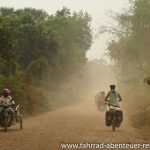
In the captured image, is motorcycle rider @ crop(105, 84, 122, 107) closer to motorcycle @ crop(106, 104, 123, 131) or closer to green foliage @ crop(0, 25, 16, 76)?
motorcycle @ crop(106, 104, 123, 131)

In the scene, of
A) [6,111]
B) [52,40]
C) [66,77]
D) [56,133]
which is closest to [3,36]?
[6,111]

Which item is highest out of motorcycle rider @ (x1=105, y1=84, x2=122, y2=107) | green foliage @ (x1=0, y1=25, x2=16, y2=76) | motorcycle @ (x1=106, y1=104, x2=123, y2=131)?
green foliage @ (x1=0, y1=25, x2=16, y2=76)

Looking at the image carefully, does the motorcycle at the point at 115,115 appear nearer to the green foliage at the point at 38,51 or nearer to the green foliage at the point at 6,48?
the green foliage at the point at 38,51

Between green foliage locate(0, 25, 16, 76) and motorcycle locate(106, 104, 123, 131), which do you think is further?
green foliage locate(0, 25, 16, 76)

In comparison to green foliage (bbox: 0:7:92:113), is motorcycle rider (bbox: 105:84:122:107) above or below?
below

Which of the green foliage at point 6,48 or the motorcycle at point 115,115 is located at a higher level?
the green foliage at point 6,48

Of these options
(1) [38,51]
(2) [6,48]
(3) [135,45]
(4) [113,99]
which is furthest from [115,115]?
(1) [38,51]

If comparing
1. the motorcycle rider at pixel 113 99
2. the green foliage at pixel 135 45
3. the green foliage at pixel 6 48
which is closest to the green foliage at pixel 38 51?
the green foliage at pixel 6 48

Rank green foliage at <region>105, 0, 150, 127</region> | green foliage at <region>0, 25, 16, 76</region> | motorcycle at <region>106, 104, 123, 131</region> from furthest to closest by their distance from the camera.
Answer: green foliage at <region>105, 0, 150, 127</region>, green foliage at <region>0, 25, 16, 76</region>, motorcycle at <region>106, 104, 123, 131</region>

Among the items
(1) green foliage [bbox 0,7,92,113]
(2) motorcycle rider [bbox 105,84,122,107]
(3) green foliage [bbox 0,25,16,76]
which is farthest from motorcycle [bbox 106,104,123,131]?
(3) green foliage [bbox 0,25,16,76]

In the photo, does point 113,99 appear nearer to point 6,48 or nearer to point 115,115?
point 115,115

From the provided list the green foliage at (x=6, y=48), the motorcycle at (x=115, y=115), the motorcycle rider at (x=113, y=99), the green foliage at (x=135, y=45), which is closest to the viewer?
the motorcycle at (x=115, y=115)

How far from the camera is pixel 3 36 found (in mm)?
37031

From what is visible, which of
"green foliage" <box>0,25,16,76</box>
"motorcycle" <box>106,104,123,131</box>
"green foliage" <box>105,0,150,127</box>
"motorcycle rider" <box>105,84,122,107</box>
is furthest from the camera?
"green foliage" <box>105,0,150,127</box>
